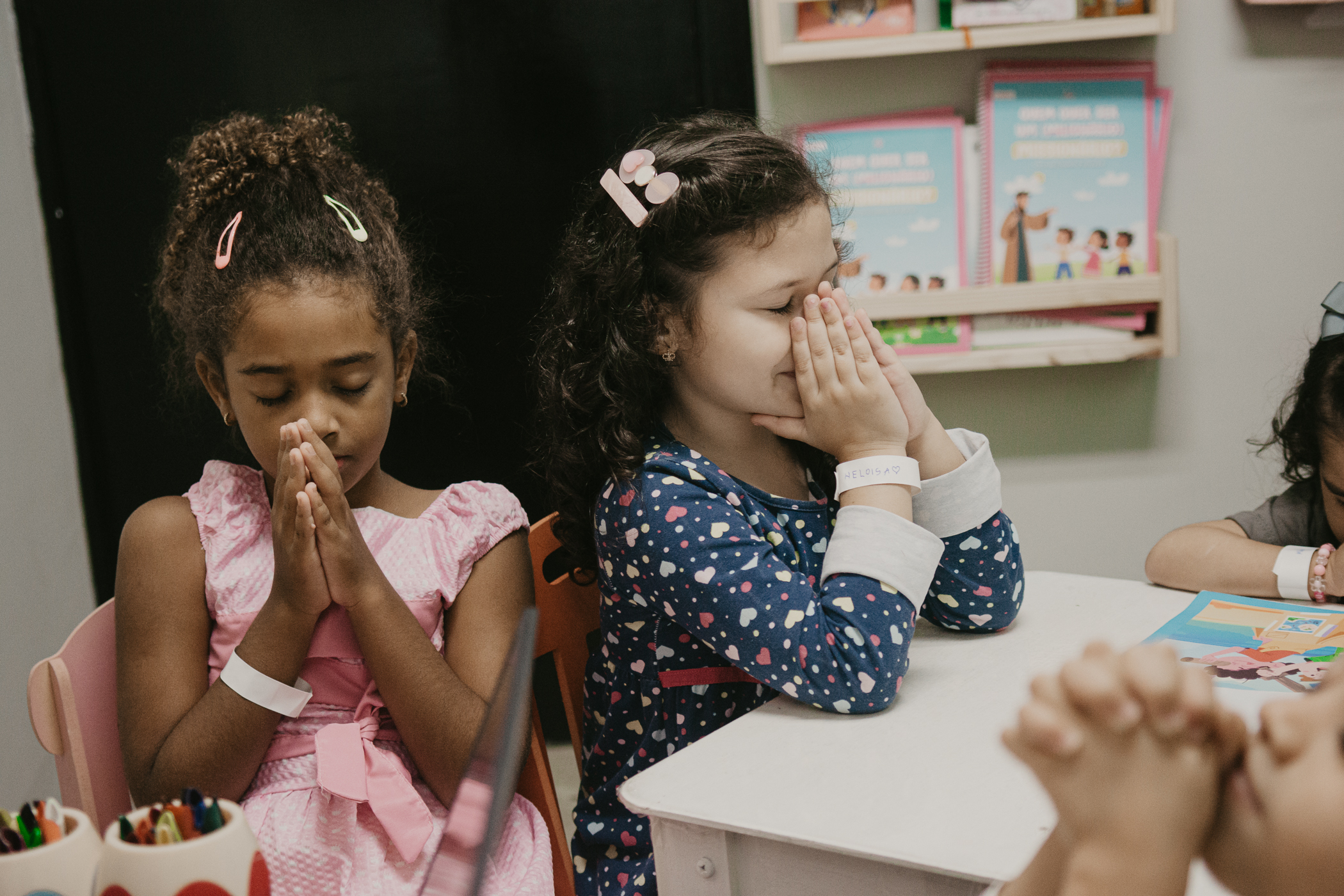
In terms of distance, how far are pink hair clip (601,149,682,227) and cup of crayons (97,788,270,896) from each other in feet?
2.41

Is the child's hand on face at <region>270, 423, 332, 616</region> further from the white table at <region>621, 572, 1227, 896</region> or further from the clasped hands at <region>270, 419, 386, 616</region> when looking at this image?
the white table at <region>621, 572, 1227, 896</region>

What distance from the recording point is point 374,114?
2.02 metres

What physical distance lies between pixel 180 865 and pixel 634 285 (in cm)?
76

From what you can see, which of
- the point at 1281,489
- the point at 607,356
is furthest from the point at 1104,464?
the point at 607,356

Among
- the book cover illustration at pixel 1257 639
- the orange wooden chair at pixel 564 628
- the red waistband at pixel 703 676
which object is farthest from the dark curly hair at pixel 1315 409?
the orange wooden chair at pixel 564 628

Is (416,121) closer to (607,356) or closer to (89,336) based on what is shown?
(89,336)

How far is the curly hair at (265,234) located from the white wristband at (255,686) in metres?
0.33

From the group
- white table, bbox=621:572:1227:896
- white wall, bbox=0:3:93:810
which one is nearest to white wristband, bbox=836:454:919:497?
white table, bbox=621:572:1227:896

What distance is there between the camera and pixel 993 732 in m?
0.87

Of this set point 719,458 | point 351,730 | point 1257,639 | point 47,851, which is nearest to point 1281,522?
point 1257,639

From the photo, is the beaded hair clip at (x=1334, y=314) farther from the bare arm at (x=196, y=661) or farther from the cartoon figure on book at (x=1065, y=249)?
the bare arm at (x=196, y=661)

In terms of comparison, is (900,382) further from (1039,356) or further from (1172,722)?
(1039,356)

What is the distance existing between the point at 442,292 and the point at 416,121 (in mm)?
329

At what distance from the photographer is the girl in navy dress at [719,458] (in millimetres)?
1017
